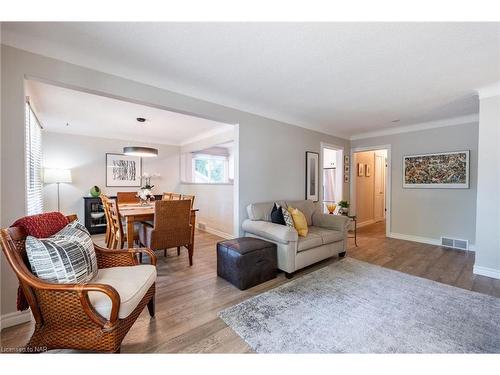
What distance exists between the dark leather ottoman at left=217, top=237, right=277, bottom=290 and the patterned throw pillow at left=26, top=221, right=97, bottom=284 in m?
1.35

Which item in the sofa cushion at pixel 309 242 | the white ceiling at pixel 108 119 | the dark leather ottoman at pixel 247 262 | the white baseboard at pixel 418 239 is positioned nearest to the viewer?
the dark leather ottoman at pixel 247 262

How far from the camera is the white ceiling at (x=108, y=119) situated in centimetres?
295

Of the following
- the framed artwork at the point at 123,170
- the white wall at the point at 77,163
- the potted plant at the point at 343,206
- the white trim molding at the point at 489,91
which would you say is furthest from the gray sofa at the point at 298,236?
the white wall at the point at 77,163

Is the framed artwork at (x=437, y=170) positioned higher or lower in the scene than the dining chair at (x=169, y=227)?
higher

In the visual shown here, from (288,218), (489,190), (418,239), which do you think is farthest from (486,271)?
Result: (288,218)

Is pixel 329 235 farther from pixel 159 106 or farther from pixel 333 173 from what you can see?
pixel 333 173

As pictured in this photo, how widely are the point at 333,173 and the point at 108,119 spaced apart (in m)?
5.20

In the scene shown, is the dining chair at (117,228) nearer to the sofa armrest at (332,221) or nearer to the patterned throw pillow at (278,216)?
the patterned throw pillow at (278,216)

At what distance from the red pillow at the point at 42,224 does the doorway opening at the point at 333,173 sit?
4.28 metres

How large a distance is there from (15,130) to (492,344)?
13.1ft

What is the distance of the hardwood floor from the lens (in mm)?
1551

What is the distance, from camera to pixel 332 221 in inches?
133

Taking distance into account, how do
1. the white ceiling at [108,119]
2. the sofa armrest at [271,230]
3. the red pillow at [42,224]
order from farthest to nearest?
the white ceiling at [108,119]
the sofa armrest at [271,230]
the red pillow at [42,224]
